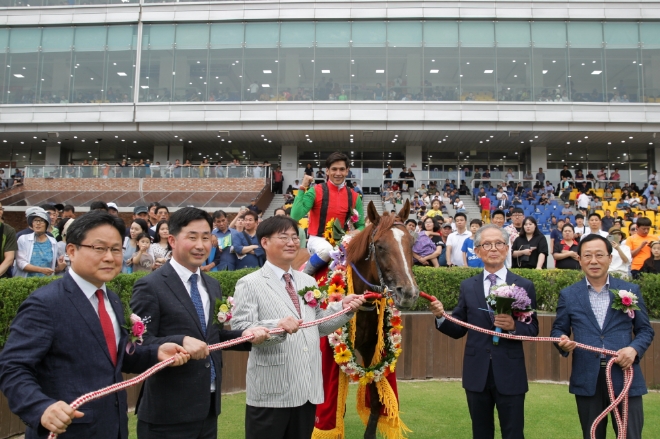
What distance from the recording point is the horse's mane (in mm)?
4883

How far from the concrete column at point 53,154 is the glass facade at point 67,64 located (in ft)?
15.1

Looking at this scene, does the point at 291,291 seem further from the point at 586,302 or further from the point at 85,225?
the point at 586,302

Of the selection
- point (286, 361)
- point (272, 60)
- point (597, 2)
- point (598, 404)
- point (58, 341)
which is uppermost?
point (597, 2)

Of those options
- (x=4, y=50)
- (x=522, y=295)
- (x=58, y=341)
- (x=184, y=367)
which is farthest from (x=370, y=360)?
(x=4, y=50)

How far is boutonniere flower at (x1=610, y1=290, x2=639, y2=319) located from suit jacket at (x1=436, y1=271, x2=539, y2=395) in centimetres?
61

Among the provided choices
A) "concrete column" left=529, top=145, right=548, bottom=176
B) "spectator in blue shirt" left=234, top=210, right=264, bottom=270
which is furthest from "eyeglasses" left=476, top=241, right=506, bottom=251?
"concrete column" left=529, top=145, right=548, bottom=176

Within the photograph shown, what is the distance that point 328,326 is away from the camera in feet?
13.4

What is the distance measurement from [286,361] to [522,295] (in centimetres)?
190

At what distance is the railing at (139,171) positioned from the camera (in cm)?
2652

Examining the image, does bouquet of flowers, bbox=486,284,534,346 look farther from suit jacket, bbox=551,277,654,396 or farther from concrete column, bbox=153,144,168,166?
concrete column, bbox=153,144,168,166

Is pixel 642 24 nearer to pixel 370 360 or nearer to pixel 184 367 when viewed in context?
pixel 370 360

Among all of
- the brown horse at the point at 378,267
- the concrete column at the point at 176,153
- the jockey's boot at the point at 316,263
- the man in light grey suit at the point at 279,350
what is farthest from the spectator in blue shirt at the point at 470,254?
the concrete column at the point at 176,153

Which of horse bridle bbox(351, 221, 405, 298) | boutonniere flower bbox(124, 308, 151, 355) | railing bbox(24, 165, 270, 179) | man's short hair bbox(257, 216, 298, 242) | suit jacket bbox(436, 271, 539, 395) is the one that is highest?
railing bbox(24, 165, 270, 179)

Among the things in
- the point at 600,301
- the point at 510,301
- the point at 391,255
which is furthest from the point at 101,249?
the point at 600,301
